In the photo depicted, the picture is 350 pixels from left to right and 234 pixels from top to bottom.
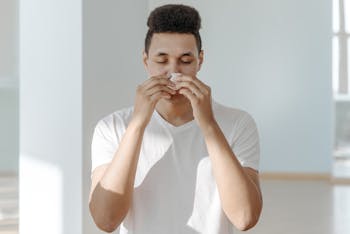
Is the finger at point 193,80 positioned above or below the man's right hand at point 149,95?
above

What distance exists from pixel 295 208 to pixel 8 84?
4.08m

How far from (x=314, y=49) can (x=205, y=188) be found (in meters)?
8.15

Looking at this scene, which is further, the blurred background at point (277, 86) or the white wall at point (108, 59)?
the blurred background at point (277, 86)

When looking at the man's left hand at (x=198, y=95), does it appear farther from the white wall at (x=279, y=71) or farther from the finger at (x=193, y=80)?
the white wall at (x=279, y=71)

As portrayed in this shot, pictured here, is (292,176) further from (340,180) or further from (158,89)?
(158,89)

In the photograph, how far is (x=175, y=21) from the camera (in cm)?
173

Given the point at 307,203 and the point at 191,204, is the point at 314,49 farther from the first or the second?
the point at 191,204

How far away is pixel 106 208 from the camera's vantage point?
5.56 feet

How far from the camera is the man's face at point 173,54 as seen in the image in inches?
67.7

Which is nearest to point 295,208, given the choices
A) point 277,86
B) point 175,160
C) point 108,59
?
point 277,86

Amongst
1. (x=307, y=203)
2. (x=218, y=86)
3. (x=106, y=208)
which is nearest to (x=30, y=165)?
(x=106, y=208)

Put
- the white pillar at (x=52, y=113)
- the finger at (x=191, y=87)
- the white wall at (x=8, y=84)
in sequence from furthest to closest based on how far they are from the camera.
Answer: the white wall at (x=8, y=84) → the white pillar at (x=52, y=113) → the finger at (x=191, y=87)

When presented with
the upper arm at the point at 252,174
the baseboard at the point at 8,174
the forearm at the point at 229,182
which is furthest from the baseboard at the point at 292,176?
the forearm at the point at 229,182

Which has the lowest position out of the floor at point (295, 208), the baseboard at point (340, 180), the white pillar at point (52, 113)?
the baseboard at point (340, 180)
